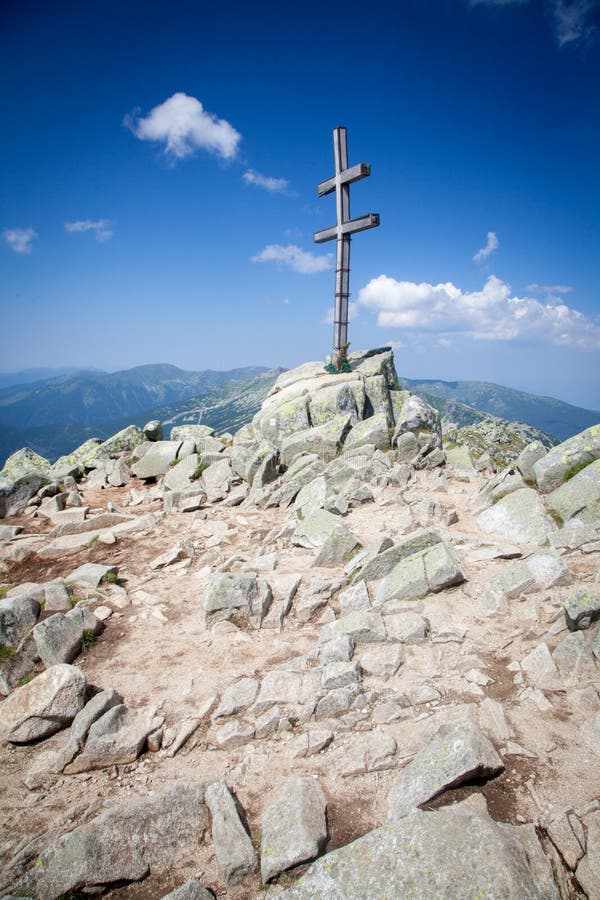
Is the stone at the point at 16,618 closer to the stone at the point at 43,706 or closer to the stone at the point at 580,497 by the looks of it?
the stone at the point at 43,706

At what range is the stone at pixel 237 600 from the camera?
9.43 meters

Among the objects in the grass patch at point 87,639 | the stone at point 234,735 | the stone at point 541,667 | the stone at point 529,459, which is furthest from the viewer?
the stone at point 529,459

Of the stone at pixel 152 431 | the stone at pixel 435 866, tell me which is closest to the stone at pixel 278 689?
the stone at pixel 435 866

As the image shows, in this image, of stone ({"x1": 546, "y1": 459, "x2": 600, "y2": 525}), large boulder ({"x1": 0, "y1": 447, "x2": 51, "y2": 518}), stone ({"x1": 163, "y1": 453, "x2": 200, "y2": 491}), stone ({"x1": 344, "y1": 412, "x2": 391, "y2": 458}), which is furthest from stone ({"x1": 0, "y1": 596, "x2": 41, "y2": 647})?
stone ({"x1": 546, "y1": 459, "x2": 600, "y2": 525})

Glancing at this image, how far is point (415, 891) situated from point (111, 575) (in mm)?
10493

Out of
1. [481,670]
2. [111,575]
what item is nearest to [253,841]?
[481,670]

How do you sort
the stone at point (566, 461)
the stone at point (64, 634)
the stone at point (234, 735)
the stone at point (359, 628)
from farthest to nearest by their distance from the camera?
the stone at point (566, 461) → the stone at point (64, 634) → the stone at point (359, 628) → the stone at point (234, 735)

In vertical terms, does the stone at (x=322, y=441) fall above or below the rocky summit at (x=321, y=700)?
above

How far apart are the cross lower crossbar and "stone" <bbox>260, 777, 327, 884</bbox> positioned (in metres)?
22.4

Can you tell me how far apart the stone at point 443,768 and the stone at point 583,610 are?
2922 millimetres

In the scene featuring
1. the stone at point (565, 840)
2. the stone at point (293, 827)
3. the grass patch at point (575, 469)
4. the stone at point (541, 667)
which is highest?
the grass patch at point (575, 469)

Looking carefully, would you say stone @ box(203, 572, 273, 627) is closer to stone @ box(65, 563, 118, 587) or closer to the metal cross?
stone @ box(65, 563, 118, 587)

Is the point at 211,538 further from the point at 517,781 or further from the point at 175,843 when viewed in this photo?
the point at 517,781

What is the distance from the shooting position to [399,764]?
5.39 meters
